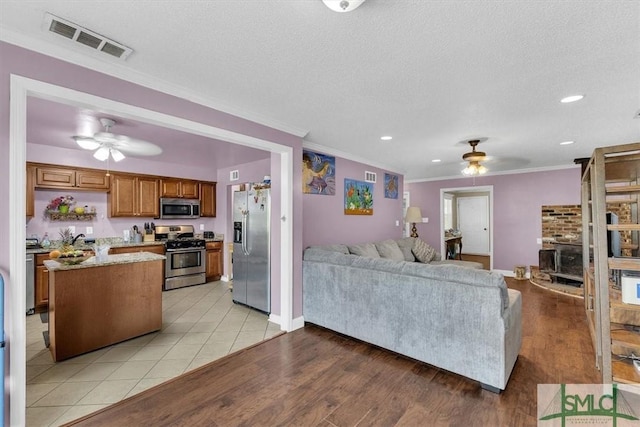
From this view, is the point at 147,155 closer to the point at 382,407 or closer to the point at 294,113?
the point at 294,113

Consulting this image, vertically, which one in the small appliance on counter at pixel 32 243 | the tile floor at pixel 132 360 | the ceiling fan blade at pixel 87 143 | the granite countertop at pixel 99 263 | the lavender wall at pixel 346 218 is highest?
the ceiling fan blade at pixel 87 143

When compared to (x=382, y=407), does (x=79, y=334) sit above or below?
above

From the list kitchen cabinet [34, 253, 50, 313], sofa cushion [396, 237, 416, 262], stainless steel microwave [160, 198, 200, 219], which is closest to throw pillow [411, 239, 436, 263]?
sofa cushion [396, 237, 416, 262]

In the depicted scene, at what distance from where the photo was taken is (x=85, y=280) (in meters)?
2.67

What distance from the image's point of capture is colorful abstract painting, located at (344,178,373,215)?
4.70 metres

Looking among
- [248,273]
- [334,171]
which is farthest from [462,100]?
[248,273]

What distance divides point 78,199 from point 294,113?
4.14 meters

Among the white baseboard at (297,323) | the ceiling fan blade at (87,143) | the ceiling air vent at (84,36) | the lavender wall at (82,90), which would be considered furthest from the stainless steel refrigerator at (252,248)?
the ceiling air vent at (84,36)

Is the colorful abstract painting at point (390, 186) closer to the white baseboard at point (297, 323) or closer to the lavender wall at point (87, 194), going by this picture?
the white baseboard at point (297, 323)

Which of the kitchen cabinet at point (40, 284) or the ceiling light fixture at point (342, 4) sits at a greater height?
the ceiling light fixture at point (342, 4)

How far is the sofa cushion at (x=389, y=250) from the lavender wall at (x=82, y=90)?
269 centimetres

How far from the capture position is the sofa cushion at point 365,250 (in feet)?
13.4

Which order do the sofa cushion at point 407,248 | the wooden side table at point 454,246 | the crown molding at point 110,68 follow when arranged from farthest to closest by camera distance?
the wooden side table at point 454,246 → the sofa cushion at point 407,248 → the crown molding at point 110,68

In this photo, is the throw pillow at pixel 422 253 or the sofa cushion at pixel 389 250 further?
the throw pillow at pixel 422 253
